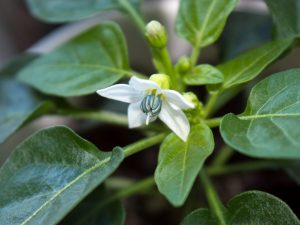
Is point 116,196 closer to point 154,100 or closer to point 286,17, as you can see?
point 154,100

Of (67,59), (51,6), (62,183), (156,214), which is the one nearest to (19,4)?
(51,6)

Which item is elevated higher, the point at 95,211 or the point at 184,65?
the point at 184,65

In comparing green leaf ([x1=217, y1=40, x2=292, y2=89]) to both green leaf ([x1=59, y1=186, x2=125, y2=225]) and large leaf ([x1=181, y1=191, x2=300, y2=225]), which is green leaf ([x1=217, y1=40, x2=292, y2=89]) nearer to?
large leaf ([x1=181, y1=191, x2=300, y2=225])

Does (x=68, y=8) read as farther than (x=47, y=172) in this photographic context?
Yes

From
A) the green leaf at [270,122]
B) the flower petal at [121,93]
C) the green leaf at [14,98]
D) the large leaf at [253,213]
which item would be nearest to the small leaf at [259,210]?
the large leaf at [253,213]

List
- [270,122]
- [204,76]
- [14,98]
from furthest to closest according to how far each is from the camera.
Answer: [14,98]
[204,76]
[270,122]

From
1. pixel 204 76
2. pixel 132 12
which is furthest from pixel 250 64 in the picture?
pixel 132 12

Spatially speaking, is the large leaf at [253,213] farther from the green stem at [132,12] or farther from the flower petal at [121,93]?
the green stem at [132,12]

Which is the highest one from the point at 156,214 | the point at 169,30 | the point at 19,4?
the point at 19,4

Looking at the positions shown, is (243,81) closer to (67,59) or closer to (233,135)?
(233,135)
